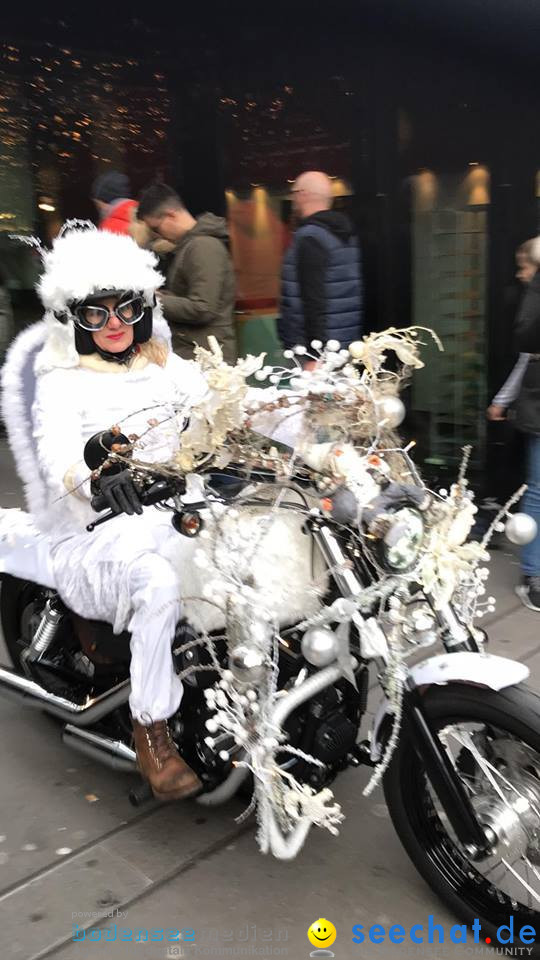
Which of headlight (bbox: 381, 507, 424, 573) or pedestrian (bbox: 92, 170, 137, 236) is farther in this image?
pedestrian (bbox: 92, 170, 137, 236)

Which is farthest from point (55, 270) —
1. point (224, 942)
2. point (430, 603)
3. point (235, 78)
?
point (235, 78)

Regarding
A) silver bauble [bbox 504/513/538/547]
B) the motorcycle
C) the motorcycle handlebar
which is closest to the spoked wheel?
the motorcycle

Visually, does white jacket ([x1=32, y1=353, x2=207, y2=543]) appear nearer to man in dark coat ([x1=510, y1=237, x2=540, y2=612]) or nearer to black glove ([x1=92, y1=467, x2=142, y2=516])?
black glove ([x1=92, y1=467, x2=142, y2=516])

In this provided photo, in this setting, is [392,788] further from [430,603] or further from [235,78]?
[235,78]

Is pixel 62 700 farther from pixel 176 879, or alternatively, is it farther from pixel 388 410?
pixel 388 410

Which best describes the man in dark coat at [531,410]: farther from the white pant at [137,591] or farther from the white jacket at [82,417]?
the white pant at [137,591]

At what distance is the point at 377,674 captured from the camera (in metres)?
2.35

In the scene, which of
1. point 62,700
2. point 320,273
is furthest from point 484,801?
point 320,273

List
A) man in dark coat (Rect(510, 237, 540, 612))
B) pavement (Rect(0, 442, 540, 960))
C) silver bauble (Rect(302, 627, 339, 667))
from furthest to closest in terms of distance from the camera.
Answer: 1. man in dark coat (Rect(510, 237, 540, 612))
2. pavement (Rect(0, 442, 540, 960))
3. silver bauble (Rect(302, 627, 339, 667))

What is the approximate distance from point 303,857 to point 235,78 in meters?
5.66

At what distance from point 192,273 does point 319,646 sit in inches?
125

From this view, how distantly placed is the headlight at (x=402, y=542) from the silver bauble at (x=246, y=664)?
406 millimetres

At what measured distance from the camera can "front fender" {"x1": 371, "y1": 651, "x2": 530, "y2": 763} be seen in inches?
84.9

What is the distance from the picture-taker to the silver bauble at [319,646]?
2141mm
